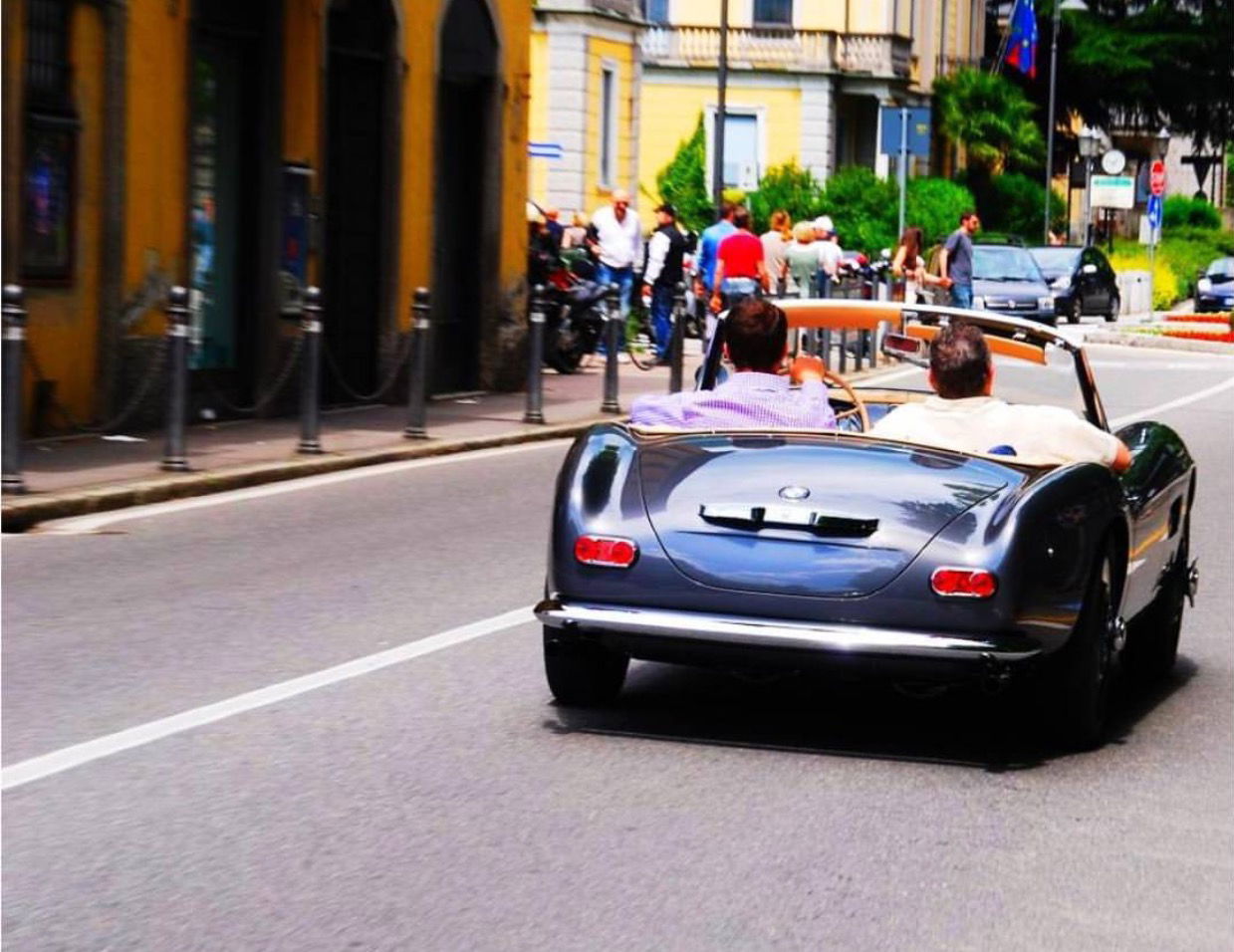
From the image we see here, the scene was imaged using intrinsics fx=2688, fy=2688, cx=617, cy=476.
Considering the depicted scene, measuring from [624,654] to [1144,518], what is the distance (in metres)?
1.75

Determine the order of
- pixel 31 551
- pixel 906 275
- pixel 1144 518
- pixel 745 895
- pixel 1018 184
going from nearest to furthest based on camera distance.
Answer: pixel 745 895, pixel 1144 518, pixel 31 551, pixel 906 275, pixel 1018 184

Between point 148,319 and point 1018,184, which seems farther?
point 1018,184

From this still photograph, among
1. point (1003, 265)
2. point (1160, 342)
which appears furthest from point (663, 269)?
point (1003, 265)

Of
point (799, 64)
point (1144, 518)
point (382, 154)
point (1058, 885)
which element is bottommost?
point (1058, 885)

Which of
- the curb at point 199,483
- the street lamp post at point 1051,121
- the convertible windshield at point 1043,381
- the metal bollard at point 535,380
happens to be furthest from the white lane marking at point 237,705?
the street lamp post at point 1051,121

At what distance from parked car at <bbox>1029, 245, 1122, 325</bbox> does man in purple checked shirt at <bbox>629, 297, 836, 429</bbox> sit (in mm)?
39443

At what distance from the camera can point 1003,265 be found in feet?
150

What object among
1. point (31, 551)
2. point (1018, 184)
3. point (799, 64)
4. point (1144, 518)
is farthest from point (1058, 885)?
point (1018, 184)

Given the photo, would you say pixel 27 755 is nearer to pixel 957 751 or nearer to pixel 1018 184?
pixel 957 751

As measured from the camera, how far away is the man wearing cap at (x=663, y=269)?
95.8 feet

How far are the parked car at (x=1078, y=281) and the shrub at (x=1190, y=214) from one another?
2032 inches

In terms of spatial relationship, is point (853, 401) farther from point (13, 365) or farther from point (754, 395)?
point (13, 365)

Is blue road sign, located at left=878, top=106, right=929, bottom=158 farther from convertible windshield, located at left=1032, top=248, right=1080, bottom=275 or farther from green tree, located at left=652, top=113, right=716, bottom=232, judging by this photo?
green tree, located at left=652, top=113, right=716, bottom=232

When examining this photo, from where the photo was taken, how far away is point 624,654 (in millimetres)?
7629
